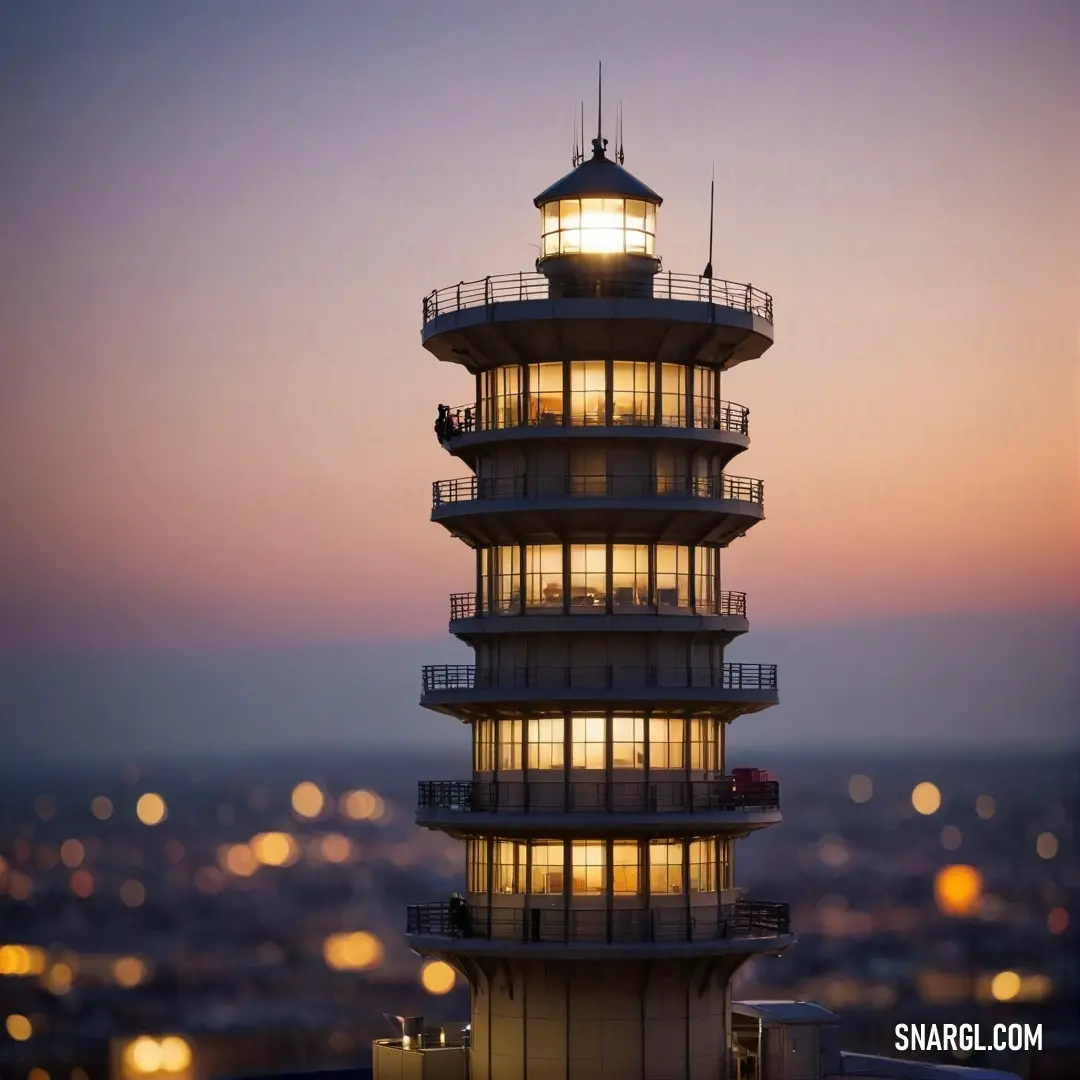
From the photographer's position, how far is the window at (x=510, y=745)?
80.7 m

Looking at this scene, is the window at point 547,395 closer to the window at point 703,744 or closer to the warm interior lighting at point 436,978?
the window at point 703,744

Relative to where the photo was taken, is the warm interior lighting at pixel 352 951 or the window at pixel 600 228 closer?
the window at pixel 600 228

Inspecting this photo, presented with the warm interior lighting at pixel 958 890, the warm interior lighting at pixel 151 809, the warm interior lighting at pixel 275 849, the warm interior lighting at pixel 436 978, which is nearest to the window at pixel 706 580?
the warm interior lighting at pixel 436 978

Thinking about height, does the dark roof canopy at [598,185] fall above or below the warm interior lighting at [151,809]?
above

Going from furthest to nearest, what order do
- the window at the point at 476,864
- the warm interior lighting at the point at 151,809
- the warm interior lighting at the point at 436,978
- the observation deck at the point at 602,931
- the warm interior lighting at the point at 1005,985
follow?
the warm interior lighting at the point at 151,809 → the warm interior lighting at the point at 1005,985 → the warm interior lighting at the point at 436,978 → the window at the point at 476,864 → the observation deck at the point at 602,931

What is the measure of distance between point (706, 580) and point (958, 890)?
101m

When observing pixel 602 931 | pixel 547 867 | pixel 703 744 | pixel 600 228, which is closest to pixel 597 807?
pixel 547 867

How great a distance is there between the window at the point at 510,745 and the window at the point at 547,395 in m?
9.21

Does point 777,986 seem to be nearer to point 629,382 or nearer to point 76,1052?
point 76,1052

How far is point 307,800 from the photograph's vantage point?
19738 cm

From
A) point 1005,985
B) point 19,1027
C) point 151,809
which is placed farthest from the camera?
point 151,809

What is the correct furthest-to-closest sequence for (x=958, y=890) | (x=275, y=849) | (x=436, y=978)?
(x=275, y=849), (x=958, y=890), (x=436, y=978)

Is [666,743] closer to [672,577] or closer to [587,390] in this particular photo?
[672,577]

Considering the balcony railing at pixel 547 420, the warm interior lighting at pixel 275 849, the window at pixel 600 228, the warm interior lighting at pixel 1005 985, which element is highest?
the window at pixel 600 228
